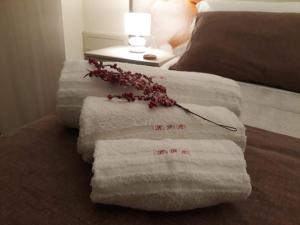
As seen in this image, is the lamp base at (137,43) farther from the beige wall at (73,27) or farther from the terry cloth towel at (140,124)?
the terry cloth towel at (140,124)

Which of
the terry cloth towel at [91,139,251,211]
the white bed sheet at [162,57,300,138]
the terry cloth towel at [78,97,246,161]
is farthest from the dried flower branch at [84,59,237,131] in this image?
the white bed sheet at [162,57,300,138]

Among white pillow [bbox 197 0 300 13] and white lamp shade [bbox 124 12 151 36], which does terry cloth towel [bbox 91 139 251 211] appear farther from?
white lamp shade [bbox 124 12 151 36]

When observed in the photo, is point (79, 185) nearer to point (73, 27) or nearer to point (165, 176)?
point (165, 176)

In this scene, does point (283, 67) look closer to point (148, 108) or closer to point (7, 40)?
point (148, 108)

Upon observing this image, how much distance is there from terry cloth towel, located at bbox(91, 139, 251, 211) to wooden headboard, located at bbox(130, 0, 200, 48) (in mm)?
1474

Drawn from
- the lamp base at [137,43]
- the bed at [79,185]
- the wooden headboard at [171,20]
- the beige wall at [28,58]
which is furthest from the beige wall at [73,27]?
the bed at [79,185]

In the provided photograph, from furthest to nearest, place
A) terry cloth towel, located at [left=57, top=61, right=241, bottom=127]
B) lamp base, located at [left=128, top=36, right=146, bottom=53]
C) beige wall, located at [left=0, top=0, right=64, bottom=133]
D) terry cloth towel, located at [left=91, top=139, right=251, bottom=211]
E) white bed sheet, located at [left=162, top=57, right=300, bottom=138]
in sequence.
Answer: lamp base, located at [left=128, top=36, right=146, bottom=53], beige wall, located at [left=0, top=0, right=64, bottom=133], white bed sheet, located at [left=162, top=57, right=300, bottom=138], terry cloth towel, located at [left=57, top=61, right=241, bottom=127], terry cloth towel, located at [left=91, top=139, right=251, bottom=211]

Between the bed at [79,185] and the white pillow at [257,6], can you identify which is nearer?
the bed at [79,185]

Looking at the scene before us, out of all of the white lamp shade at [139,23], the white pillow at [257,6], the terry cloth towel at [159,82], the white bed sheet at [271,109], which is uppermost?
the white pillow at [257,6]

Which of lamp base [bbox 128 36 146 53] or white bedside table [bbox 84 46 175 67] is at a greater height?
lamp base [bbox 128 36 146 53]

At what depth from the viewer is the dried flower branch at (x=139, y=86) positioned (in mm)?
584

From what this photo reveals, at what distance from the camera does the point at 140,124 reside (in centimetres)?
54

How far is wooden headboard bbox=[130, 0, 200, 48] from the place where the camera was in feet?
5.76

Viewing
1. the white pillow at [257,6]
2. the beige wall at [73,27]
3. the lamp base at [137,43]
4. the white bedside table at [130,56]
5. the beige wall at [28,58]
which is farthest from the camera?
the beige wall at [73,27]
